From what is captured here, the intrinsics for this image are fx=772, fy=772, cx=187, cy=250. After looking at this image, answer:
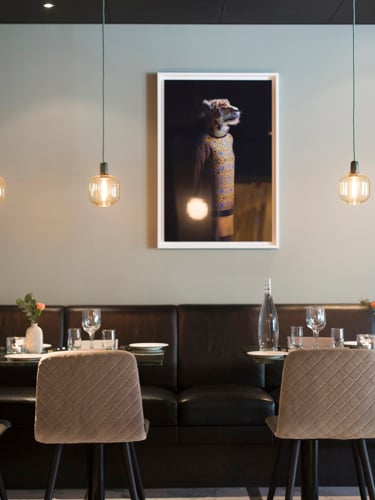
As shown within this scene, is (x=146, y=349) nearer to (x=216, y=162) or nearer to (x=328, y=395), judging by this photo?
(x=328, y=395)

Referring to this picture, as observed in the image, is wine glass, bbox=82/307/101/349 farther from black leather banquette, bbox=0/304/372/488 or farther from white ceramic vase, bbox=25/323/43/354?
black leather banquette, bbox=0/304/372/488

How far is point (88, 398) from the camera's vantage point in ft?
8.81

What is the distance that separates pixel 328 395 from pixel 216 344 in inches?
58.0

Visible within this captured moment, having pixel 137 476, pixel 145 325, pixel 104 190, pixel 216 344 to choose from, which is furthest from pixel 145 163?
pixel 137 476

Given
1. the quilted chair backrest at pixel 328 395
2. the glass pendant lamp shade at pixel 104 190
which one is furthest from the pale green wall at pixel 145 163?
the quilted chair backrest at pixel 328 395

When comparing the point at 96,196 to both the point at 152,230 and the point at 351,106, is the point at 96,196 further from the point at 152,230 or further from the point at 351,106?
the point at 351,106

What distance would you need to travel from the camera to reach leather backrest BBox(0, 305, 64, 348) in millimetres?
4125

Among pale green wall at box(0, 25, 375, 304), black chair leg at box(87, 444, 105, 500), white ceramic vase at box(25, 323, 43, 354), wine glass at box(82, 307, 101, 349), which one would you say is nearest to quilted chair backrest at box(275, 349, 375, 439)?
black chair leg at box(87, 444, 105, 500)

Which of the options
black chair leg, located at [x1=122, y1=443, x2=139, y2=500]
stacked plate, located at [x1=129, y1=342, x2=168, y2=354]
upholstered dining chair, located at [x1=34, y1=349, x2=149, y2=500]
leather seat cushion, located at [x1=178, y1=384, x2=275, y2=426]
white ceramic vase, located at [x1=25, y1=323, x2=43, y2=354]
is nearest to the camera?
upholstered dining chair, located at [x1=34, y1=349, x2=149, y2=500]

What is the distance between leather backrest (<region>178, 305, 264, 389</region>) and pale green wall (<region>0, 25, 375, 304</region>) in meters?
0.20

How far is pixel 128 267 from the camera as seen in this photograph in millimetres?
4398

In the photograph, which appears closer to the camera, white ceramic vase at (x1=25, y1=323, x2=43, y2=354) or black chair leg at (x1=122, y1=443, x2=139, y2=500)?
black chair leg at (x1=122, y1=443, x2=139, y2=500)

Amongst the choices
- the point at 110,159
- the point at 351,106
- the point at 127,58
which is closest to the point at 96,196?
the point at 110,159

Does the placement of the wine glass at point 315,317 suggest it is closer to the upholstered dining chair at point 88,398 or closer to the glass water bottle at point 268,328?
the glass water bottle at point 268,328
